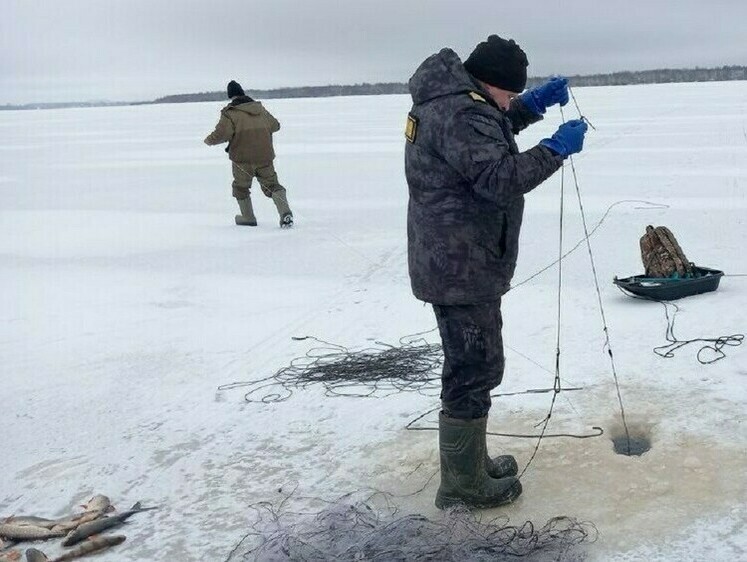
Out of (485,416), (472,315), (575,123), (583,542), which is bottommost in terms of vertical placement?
(583,542)

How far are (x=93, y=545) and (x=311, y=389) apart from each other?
1.77 meters

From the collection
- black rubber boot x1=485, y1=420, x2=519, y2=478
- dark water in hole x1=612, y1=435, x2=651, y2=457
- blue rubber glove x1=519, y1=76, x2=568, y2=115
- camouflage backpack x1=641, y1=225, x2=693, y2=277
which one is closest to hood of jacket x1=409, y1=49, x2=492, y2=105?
blue rubber glove x1=519, y1=76, x2=568, y2=115

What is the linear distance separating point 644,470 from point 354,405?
1.58 meters

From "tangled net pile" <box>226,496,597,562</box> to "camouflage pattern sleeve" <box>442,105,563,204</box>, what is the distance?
46.8 inches

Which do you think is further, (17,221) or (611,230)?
(17,221)

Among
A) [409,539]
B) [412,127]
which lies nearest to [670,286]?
[412,127]

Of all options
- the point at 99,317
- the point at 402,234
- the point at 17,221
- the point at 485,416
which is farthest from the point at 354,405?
the point at 17,221

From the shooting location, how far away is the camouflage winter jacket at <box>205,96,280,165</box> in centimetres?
994

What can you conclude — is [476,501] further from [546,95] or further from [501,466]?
[546,95]

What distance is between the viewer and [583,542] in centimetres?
296

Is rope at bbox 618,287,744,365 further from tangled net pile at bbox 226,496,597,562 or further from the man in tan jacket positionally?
Result: the man in tan jacket

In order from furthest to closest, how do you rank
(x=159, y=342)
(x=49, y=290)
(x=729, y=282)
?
(x=49, y=290)
(x=729, y=282)
(x=159, y=342)

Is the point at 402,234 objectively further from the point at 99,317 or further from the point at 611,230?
the point at 99,317

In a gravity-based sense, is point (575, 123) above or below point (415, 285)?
above
